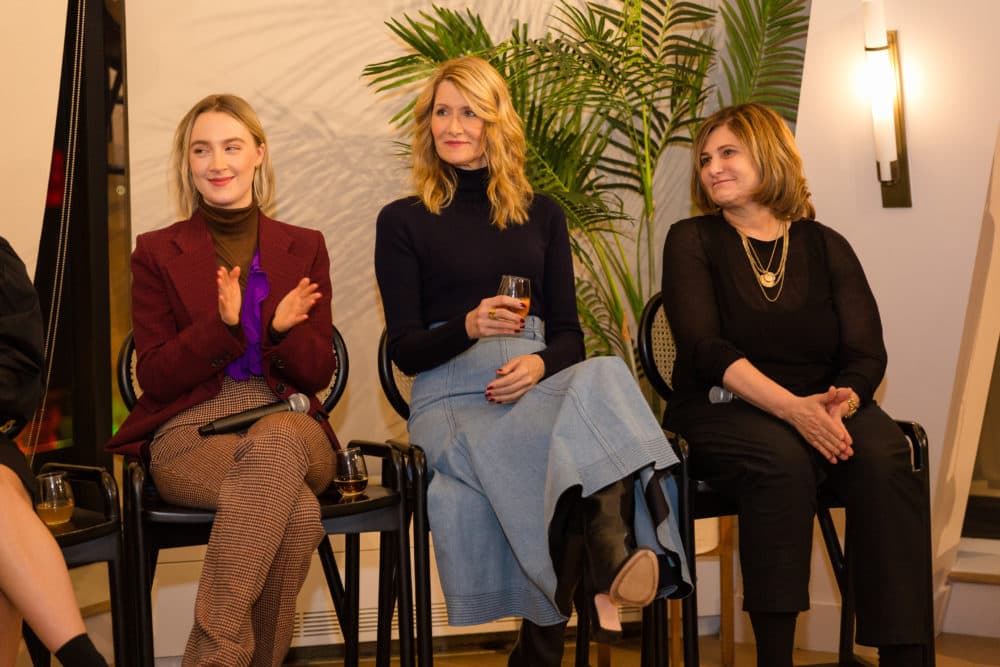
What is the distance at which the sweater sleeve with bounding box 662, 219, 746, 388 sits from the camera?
2613 mm

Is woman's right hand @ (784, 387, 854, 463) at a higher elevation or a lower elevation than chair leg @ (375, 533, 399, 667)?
higher

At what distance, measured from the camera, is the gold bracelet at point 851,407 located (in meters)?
2.54

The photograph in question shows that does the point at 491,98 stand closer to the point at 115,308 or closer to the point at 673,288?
the point at 673,288

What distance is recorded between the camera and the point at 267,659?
2.17 m

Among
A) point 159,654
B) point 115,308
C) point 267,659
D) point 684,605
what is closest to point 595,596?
point 684,605

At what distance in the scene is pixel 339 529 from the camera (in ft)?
7.66

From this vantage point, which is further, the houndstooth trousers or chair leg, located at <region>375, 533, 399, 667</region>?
chair leg, located at <region>375, 533, 399, 667</region>

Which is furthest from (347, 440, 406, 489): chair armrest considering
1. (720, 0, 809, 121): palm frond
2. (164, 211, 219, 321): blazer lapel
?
(720, 0, 809, 121): palm frond

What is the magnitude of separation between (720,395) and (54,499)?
149 cm

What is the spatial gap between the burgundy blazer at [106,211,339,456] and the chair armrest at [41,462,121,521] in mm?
120

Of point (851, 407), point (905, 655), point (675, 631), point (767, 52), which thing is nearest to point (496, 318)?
point (851, 407)

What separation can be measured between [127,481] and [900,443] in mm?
1688

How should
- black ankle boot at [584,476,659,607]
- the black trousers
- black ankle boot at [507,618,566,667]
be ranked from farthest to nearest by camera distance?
the black trousers
black ankle boot at [507,618,566,667]
black ankle boot at [584,476,659,607]

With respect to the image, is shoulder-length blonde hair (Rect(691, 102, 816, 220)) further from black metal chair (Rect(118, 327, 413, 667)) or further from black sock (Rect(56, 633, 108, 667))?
black sock (Rect(56, 633, 108, 667))
